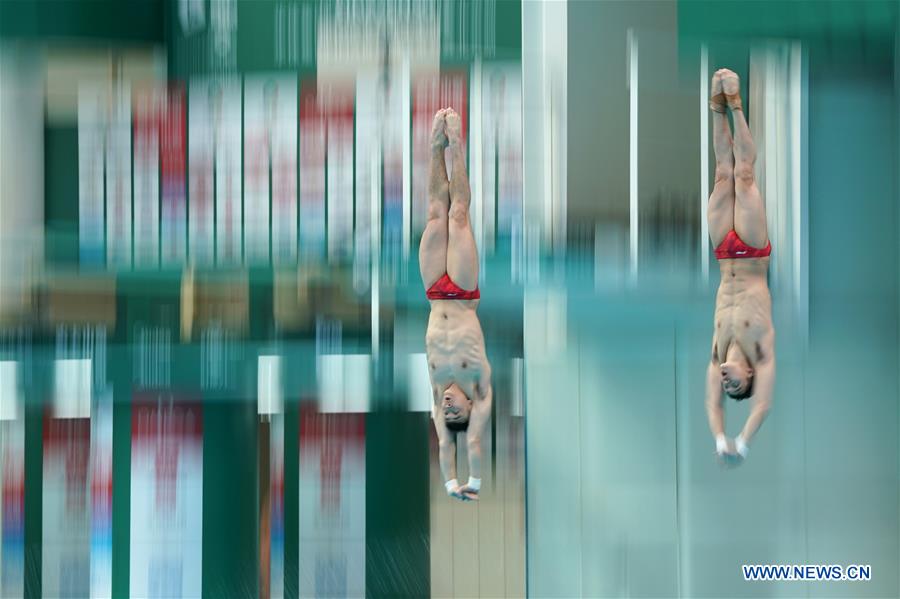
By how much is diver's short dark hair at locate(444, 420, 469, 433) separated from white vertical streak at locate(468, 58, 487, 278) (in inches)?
50.6

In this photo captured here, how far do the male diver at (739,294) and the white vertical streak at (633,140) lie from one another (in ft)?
3.36

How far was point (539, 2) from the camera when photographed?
22.5 feet

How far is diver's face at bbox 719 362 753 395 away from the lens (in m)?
5.70

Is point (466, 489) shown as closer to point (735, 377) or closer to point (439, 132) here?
point (735, 377)

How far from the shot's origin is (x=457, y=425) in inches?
232

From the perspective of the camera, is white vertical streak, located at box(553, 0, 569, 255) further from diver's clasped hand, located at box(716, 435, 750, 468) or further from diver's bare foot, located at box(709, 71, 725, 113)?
diver's clasped hand, located at box(716, 435, 750, 468)

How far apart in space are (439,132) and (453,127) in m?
0.08

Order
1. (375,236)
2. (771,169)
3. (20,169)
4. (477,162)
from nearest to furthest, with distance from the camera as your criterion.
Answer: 1. (771,169)
2. (477,162)
3. (375,236)
4. (20,169)

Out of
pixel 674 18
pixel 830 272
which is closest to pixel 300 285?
pixel 674 18

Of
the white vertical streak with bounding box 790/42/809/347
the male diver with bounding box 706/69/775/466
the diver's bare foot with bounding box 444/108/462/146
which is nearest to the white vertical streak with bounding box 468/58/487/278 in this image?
the diver's bare foot with bounding box 444/108/462/146

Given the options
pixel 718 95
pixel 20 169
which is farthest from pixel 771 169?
pixel 20 169

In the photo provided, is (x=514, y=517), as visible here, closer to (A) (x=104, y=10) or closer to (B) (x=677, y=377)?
(B) (x=677, y=377)

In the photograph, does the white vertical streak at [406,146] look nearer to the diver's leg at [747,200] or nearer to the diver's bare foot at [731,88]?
the diver's leg at [747,200]

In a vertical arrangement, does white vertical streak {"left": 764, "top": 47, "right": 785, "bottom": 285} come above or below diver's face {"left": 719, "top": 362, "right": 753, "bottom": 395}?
above
